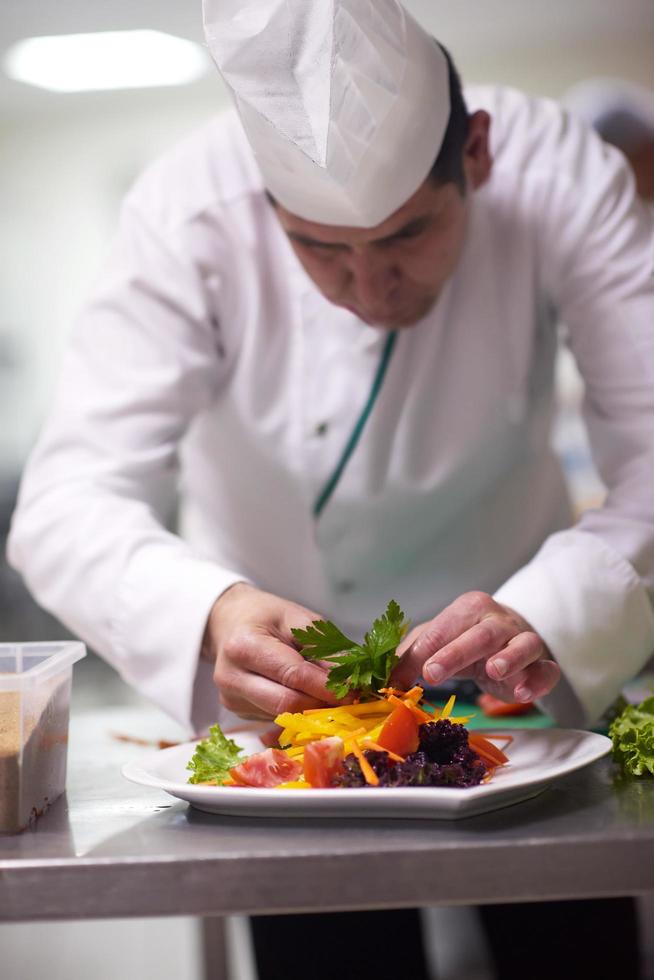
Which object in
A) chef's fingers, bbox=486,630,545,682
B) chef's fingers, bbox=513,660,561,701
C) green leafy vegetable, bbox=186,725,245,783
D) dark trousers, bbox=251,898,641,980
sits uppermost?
chef's fingers, bbox=486,630,545,682

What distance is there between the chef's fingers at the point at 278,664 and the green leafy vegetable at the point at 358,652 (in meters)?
0.01

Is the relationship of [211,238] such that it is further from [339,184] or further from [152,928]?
[152,928]

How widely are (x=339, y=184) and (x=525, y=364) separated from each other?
21.7 inches

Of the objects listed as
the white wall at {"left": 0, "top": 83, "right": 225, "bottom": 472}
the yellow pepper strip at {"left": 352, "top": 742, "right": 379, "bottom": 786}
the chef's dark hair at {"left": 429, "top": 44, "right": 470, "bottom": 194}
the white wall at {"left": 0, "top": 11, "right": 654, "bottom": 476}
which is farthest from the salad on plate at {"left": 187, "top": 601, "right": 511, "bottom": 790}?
the white wall at {"left": 0, "top": 83, "right": 225, "bottom": 472}

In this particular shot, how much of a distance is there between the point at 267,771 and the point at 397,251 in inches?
24.5

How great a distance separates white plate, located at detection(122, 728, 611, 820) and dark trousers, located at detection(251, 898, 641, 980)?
2.99 feet

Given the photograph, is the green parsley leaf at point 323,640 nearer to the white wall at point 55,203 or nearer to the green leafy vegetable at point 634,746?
the green leafy vegetable at point 634,746

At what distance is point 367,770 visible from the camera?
0.95 meters

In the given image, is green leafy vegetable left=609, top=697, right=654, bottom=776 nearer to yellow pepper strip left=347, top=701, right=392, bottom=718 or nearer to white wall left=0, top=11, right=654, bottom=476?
yellow pepper strip left=347, top=701, right=392, bottom=718

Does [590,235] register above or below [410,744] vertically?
above

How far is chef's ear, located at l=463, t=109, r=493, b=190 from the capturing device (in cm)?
141

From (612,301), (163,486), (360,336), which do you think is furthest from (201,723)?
(612,301)

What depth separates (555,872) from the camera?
0.86 meters

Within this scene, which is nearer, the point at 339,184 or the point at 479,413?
the point at 339,184
